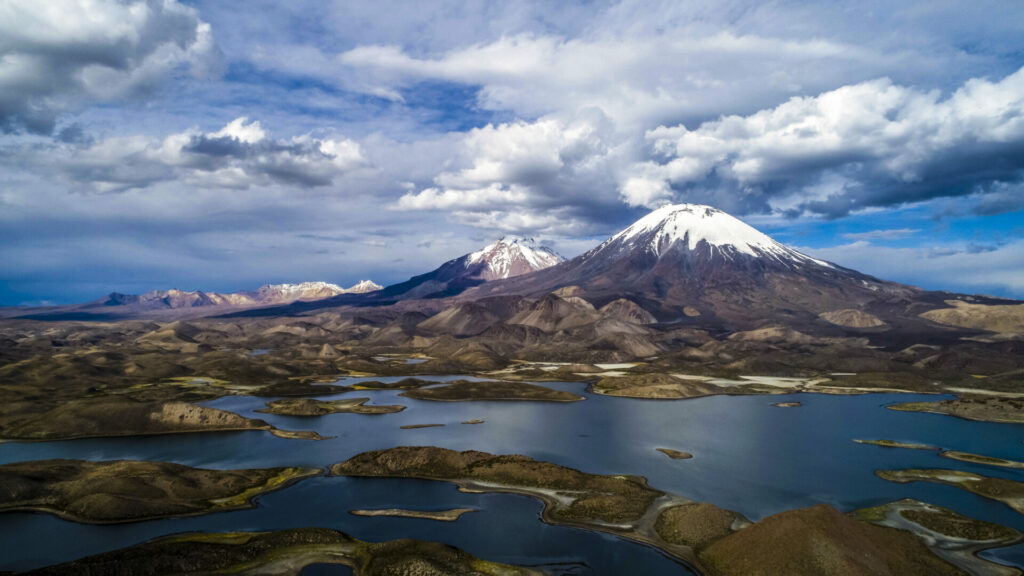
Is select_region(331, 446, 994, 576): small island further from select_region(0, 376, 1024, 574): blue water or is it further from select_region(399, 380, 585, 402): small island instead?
select_region(399, 380, 585, 402): small island

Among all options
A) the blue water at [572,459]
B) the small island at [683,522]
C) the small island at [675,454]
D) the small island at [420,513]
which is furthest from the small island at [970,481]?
the small island at [420,513]

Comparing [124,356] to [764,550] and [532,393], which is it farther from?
[764,550]

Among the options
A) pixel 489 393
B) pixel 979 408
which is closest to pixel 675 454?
pixel 489 393

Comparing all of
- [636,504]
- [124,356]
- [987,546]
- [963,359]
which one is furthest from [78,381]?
[963,359]

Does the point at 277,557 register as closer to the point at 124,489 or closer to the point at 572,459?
the point at 124,489

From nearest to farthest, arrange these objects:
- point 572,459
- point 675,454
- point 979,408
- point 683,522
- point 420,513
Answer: point 683,522, point 420,513, point 572,459, point 675,454, point 979,408

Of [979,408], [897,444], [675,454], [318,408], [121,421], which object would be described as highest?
[979,408]

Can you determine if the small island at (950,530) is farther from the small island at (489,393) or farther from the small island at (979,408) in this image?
the small island at (489,393)
